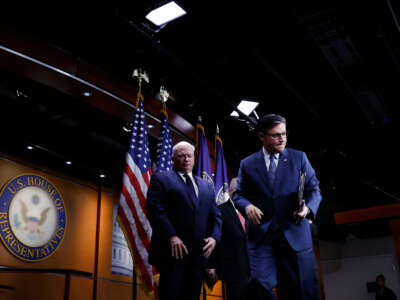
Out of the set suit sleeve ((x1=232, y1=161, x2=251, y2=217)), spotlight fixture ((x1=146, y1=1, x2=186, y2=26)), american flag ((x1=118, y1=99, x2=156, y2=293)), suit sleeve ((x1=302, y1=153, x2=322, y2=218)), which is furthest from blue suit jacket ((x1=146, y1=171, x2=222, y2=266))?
spotlight fixture ((x1=146, y1=1, x2=186, y2=26))

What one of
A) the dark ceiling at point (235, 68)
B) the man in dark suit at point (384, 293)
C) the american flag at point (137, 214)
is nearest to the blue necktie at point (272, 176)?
the american flag at point (137, 214)

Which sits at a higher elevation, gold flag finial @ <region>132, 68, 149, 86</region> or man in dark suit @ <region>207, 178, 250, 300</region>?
gold flag finial @ <region>132, 68, 149, 86</region>

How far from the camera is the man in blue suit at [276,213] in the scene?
7.46ft

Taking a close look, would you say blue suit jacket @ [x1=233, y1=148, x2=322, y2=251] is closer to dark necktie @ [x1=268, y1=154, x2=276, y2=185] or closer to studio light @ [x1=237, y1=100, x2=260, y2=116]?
dark necktie @ [x1=268, y1=154, x2=276, y2=185]

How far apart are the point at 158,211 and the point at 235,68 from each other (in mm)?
3677

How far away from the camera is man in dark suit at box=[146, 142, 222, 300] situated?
2576 millimetres

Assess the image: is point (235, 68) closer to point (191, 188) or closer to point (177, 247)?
point (191, 188)

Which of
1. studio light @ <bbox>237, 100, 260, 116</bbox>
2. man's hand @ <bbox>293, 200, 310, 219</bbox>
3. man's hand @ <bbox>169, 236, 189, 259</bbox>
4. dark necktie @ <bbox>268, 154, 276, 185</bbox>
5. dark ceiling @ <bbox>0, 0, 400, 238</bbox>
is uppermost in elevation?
dark ceiling @ <bbox>0, 0, 400, 238</bbox>

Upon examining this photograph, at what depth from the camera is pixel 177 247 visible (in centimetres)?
256

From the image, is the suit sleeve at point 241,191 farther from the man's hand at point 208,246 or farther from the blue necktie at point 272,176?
the man's hand at point 208,246

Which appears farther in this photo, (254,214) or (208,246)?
Result: (208,246)

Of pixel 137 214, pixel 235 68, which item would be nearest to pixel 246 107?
pixel 235 68

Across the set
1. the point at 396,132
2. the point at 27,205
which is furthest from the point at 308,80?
the point at 27,205

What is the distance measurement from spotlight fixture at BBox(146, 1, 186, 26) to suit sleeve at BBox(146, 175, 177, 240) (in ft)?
6.15
